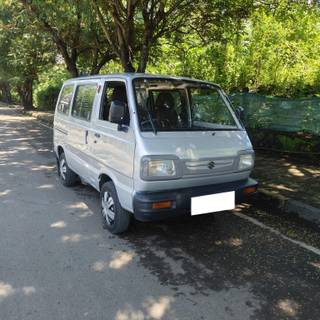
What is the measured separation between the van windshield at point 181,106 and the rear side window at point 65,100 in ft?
6.91

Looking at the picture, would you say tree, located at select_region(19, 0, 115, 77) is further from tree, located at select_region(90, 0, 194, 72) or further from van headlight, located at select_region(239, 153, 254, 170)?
van headlight, located at select_region(239, 153, 254, 170)

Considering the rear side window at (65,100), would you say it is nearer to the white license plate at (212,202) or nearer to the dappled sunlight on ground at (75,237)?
the dappled sunlight on ground at (75,237)

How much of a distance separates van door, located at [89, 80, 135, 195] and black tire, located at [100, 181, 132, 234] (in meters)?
0.23

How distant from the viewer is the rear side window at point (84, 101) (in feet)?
18.7

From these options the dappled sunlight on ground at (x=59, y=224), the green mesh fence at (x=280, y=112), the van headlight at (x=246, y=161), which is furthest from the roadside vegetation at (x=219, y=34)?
the dappled sunlight on ground at (x=59, y=224)

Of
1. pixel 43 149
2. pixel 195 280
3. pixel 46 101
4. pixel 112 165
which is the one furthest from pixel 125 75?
pixel 46 101

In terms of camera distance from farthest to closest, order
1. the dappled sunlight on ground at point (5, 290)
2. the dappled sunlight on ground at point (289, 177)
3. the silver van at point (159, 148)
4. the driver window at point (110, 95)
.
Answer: the dappled sunlight on ground at point (289, 177), the driver window at point (110, 95), the silver van at point (159, 148), the dappled sunlight on ground at point (5, 290)

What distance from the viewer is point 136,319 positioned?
3154mm

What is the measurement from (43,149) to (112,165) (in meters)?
7.39

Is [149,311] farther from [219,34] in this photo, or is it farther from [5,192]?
[219,34]

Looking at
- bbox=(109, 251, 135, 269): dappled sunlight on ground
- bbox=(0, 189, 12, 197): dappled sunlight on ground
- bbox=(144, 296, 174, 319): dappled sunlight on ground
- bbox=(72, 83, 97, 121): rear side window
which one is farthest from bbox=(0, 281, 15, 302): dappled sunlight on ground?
bbox=(0, 189, 12, 197): dappled sunlight on ground

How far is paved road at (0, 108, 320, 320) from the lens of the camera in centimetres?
331

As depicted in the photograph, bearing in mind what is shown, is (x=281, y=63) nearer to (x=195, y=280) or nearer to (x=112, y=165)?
(x=112, y=165)

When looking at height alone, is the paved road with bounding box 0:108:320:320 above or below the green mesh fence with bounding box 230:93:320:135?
below
